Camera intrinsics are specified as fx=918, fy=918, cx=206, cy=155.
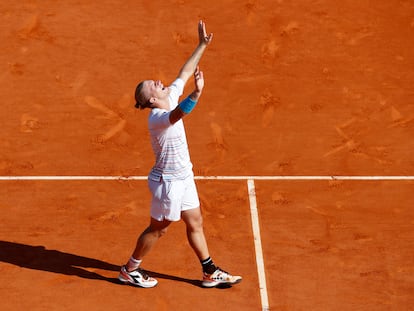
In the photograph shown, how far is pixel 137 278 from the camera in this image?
9359 millimetres

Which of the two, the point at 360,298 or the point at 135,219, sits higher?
the point at 135,219

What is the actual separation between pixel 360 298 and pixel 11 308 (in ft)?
11.5

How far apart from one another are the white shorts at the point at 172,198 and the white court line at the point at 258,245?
125 centimetres

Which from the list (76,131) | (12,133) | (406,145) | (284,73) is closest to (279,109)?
(284,73)

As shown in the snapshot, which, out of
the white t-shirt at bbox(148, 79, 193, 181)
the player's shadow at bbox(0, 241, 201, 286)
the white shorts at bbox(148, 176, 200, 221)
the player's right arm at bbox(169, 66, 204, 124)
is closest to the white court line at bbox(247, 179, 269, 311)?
the player's shadow at bbox(0, 241, 201, 286)

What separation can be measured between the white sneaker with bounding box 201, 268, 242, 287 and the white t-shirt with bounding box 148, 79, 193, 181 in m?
1.17

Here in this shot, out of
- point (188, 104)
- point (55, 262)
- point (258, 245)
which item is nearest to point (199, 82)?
point (188, 104)

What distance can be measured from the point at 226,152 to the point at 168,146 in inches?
125

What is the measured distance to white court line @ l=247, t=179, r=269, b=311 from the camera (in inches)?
367

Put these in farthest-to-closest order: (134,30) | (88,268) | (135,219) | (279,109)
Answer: (134,30) < (279,109) < (135,219) < (88,268)

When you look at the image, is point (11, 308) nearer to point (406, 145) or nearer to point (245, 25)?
point (406, 145)

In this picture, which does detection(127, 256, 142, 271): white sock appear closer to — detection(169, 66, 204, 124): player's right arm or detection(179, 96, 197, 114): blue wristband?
detection(169, 66, 204, 124): player's right arm

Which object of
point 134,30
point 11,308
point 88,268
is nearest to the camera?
point 11,308

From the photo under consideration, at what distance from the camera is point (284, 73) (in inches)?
520
